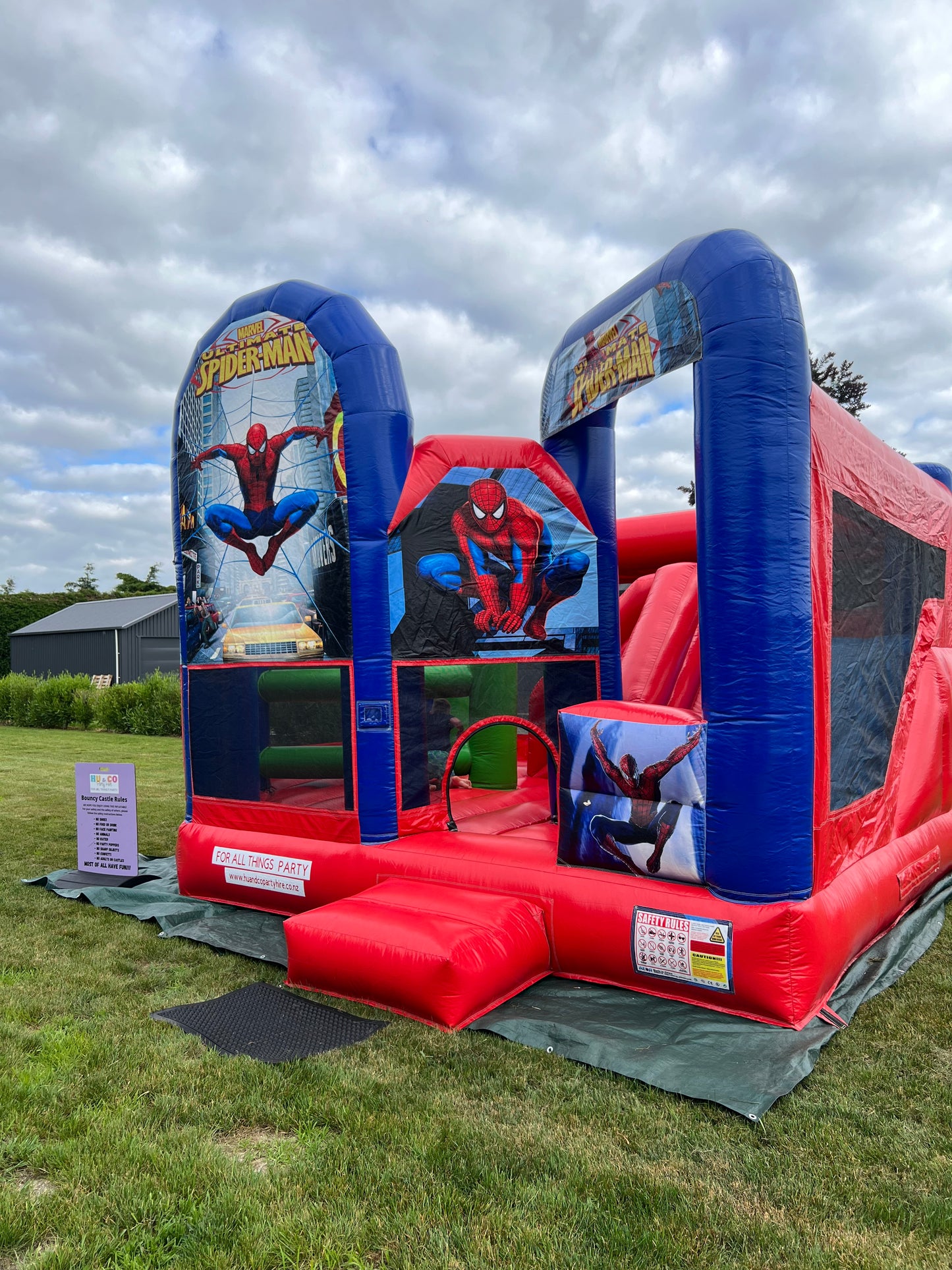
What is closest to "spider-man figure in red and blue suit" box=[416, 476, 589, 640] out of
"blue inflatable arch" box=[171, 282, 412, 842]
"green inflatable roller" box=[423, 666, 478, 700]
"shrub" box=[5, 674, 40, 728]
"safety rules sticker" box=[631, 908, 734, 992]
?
"blue inflatable arch" box=[171, 282, 412, 842]

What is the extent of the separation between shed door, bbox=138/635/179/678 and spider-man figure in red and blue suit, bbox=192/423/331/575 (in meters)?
20.0

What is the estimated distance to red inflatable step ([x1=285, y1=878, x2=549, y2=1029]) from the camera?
3373mm

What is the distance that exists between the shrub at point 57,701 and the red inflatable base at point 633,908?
15.2 meters

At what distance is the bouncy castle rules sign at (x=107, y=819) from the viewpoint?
5766mm

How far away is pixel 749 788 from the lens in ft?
11.2

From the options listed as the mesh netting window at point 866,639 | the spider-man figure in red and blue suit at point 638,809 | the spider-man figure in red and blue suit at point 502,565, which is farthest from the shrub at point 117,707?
the mesh netting window at point 866,639

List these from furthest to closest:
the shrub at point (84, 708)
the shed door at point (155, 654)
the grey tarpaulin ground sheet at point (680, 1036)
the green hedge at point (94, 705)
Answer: the shed door at point (155, 654)
the shrub at point (84, 708)
the green hedge at point (94, 705)
the grey tarpaulin ground sheet at point (680, 1036)

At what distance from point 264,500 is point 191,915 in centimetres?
235

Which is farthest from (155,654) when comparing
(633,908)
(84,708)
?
(633,908)

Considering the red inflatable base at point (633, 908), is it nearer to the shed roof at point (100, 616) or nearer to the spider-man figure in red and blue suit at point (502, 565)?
the spider-man figure in red and blue suit at point (502, 565)

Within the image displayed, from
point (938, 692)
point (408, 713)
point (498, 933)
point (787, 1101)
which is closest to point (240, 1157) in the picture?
point (498, 933)

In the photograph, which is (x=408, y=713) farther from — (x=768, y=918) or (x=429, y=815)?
(x=768, y=918)

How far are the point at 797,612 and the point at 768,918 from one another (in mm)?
1174

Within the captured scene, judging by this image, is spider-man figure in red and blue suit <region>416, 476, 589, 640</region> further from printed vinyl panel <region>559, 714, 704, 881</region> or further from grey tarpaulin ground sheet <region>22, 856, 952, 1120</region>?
grey tarpaulin ground sheet <region>22, 856, 952, 1120</region>
